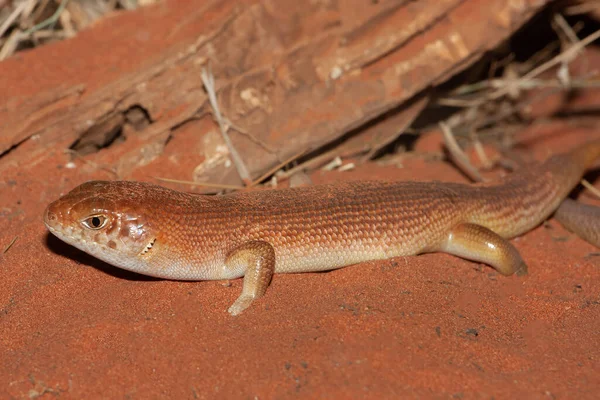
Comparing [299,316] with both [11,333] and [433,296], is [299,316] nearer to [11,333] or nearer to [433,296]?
[433,296]

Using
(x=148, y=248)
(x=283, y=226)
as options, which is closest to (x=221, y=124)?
(x=283, y=226)

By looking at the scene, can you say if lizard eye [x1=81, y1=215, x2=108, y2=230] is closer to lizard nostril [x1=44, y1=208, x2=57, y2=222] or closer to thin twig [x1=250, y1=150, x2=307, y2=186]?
lizard nostril [x1=44, y1=208, x2=57, y2=222]

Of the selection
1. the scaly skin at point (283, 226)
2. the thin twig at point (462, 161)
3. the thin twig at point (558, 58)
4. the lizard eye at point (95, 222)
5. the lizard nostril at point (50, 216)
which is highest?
the lizard nostril at point (50, 216)

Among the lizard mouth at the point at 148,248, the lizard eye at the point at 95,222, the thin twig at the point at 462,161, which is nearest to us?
the lizard eye at the point at 95,222

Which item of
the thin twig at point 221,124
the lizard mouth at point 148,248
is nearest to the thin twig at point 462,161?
the thin twig at point 221,124

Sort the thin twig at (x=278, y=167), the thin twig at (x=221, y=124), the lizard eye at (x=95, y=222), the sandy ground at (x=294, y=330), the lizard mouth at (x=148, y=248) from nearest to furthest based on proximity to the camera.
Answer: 1. the sandy ground at (x=294, y=330)
2. the lizard eye at (x=95, y=222)
3. the lizard mouth at (x=148, y=248)
4. the thin twig at (x=221, y=124)
5. the thin twig at (x=278, y=167)

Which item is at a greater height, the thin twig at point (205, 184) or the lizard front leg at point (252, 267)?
the thin twig at point (205, 184)

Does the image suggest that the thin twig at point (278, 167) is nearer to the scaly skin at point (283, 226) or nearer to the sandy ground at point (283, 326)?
the scaly skin at point (283, 226)

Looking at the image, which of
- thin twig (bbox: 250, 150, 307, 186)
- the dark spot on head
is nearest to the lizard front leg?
the dark spot on head
